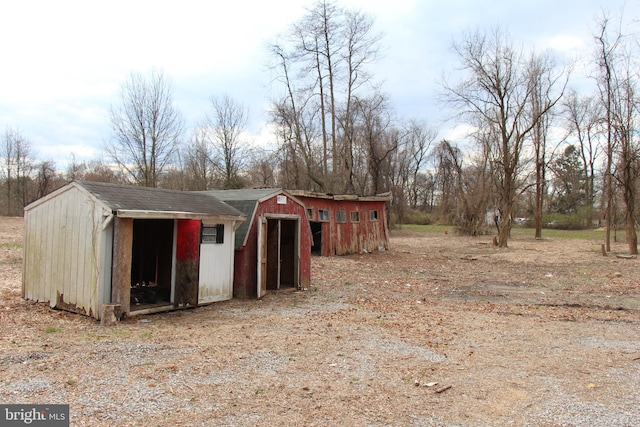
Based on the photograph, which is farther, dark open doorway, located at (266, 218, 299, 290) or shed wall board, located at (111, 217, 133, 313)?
dark open doorway, located at (266, 218, 299, 290)

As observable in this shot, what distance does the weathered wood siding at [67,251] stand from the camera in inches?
307

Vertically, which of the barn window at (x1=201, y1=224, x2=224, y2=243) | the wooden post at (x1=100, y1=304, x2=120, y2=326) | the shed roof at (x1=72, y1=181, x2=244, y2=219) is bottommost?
the wooden post at (x1=100, y1=304, x2=120, y2=326)

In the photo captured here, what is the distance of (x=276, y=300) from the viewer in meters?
10.6

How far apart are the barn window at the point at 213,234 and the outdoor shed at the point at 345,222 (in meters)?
9.15

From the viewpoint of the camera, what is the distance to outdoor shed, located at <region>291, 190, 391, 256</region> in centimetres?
2058

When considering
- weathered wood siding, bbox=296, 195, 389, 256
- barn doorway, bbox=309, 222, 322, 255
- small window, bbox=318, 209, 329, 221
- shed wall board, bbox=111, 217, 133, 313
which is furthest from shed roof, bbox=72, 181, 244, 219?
barn doorway, bbox=309, 222, 322, 255

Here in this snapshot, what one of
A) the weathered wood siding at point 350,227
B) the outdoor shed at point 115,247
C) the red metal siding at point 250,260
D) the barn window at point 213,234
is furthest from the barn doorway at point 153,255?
the weathered wood siding at point 350,227

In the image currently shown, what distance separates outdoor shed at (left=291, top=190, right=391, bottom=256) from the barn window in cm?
915

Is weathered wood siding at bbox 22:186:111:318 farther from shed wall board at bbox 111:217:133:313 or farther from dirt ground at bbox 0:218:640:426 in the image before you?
dirt ground at bbox 0:218:640:426

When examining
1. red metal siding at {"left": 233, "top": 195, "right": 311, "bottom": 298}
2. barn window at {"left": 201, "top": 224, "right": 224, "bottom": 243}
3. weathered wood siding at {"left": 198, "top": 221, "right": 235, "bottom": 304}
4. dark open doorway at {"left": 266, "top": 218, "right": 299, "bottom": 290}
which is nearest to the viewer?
weathered wood siding at {"left": 198, "top": 221, "right": 235, "bottom": 304}

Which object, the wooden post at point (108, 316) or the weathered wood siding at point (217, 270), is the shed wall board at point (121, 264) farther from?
the weathered wood siding at point (217, 270)

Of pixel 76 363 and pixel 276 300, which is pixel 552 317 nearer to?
pixel 276 300
